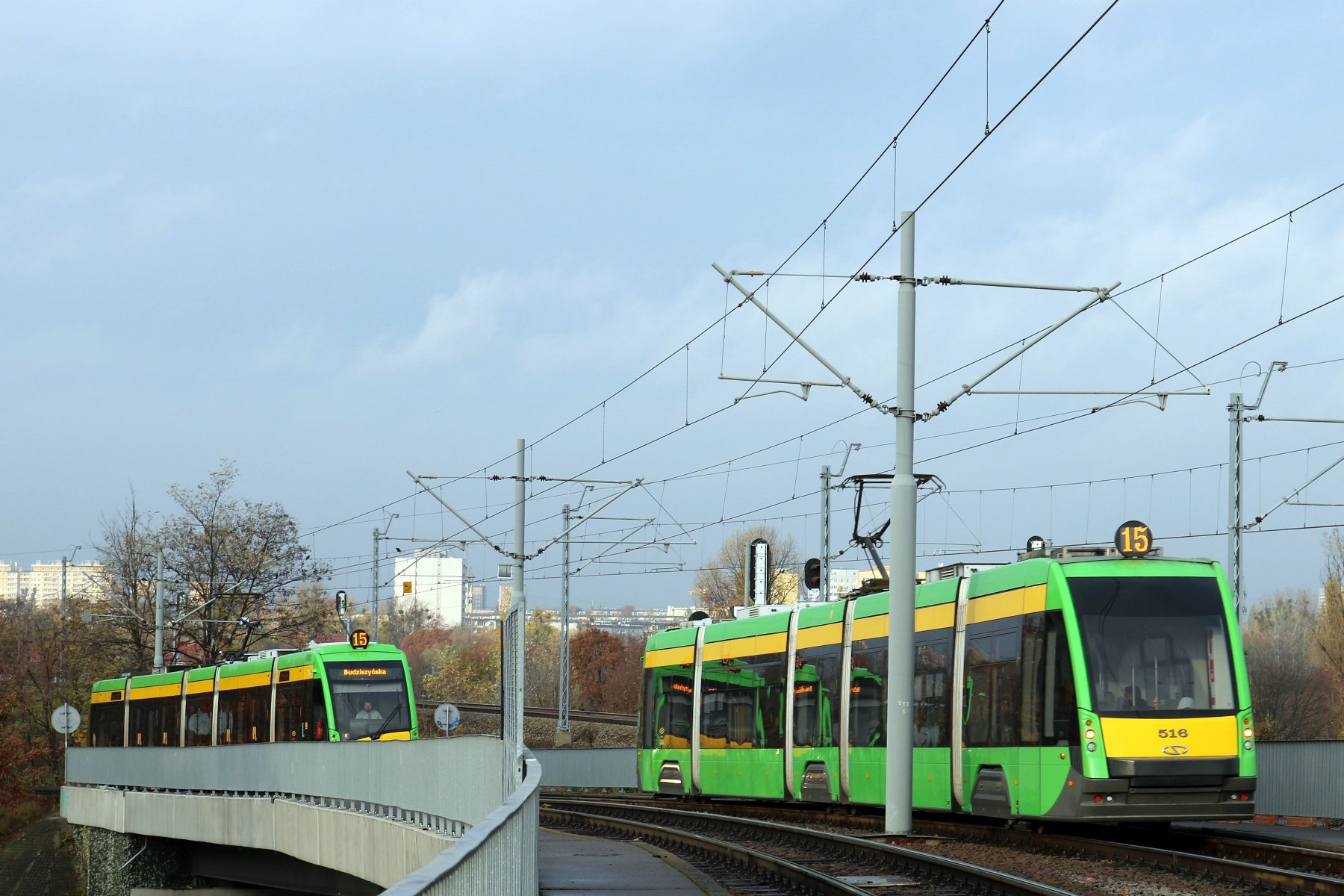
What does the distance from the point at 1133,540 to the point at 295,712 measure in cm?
2101

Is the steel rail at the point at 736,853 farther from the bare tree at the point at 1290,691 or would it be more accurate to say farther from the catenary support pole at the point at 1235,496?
the bare tree at the point at 1290,691

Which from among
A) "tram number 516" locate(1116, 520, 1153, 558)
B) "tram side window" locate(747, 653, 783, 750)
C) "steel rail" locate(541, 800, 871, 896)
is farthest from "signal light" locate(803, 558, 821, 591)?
"tram number 516" locate(1116, 520, 1153, 558)

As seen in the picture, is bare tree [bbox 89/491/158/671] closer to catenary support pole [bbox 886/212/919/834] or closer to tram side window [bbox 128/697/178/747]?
tram side window [bbox 128/697/178/747]

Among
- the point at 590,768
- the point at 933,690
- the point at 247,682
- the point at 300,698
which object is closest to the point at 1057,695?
the point at 933,690

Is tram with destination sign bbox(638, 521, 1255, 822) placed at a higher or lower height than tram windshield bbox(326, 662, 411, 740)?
higher

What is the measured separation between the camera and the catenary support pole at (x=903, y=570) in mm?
18422

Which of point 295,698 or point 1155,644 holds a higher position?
point 1155,644

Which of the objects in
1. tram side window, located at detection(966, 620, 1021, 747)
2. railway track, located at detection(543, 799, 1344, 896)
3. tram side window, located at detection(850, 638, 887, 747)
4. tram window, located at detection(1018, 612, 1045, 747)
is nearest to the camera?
railway track, located at detection(543, 799, 1344, 896)

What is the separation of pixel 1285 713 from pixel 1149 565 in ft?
165

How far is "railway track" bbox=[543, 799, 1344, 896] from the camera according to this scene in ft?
41.8

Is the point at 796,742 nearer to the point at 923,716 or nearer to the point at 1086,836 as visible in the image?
the point at 923,716

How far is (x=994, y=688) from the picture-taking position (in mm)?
17734

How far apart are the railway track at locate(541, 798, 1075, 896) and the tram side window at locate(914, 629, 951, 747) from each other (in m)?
1.88

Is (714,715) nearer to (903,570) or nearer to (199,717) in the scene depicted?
(903,570)
